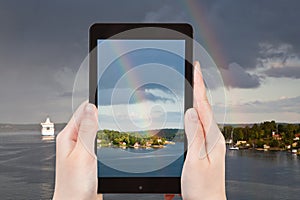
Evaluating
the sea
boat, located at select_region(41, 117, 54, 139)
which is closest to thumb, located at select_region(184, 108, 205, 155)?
boat, located at select_region(41, 117, 54, 139)

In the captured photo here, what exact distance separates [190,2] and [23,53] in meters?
1.73

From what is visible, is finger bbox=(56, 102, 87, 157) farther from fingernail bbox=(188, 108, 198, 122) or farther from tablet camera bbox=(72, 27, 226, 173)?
fingernail bbox=(188, 108, 198, 122)

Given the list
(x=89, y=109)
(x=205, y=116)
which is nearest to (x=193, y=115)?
(x=205, y=116)

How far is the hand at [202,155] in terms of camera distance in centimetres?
53

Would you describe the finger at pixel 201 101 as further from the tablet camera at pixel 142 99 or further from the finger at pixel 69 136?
the finger at pixel 69 136

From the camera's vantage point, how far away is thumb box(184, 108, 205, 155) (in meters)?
0.54

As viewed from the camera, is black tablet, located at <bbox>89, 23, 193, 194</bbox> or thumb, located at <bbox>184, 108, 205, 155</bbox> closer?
thumb, located at <bbox>184, 108, 205, 155</bbox>

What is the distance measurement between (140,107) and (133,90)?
4cm

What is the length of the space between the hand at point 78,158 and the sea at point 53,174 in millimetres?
4335

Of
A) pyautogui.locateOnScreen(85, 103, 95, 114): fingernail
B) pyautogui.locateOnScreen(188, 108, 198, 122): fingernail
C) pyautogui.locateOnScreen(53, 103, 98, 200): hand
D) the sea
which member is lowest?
the sea

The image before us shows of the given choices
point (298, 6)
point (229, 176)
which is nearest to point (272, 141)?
point (229, 176)

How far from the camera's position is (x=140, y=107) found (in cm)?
82

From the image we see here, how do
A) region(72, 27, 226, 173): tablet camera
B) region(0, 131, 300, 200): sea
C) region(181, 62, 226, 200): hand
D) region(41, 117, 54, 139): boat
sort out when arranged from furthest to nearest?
region(0, 131, 300, 200): sea < region(41, 117, 54, 139): boat < region(72, 27, 226, 173): tablet camera < region(181, 62, 226, 200): hand

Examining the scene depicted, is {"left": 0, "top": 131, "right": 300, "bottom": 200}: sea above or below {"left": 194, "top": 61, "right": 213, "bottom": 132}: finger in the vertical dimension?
below
